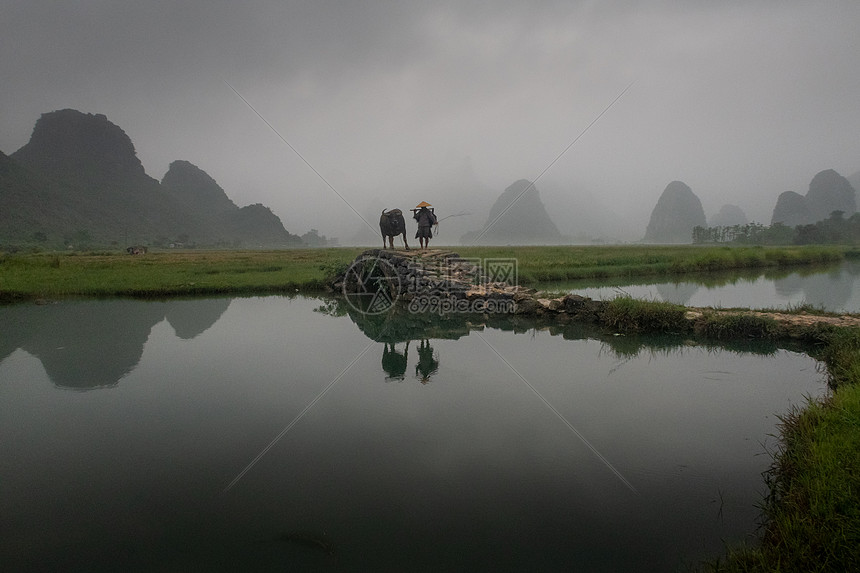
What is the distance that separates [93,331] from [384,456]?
9.34 meters

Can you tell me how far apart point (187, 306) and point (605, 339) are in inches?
494

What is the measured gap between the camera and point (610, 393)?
557 cm

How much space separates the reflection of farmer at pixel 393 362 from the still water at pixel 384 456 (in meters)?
0.06

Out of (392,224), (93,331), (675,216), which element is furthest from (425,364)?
(675,216)

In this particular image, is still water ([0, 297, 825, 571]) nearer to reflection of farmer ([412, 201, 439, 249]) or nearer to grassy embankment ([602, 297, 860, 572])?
grassy embankment ([602, 297, 860, 572])

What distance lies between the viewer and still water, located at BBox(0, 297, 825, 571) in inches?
108

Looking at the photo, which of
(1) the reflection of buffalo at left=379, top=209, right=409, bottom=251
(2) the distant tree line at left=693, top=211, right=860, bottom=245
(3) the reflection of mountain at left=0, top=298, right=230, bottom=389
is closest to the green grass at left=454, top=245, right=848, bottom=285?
(1) the reflection of buffalo at left=379, top=209, right=409, bottom=251

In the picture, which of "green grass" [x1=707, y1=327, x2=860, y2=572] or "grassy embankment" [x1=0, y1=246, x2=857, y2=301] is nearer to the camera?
"green grass" [x1=707, y1=327, x2=860, y2=572]

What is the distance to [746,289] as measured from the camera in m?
16.3

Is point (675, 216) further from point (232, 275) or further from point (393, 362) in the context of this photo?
point (393, 362)

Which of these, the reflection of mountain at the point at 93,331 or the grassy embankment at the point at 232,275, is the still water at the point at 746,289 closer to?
the grassy embankment at the point at 232,275

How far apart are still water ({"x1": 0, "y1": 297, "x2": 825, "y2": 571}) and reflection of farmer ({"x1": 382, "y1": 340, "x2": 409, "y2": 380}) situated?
6 cm

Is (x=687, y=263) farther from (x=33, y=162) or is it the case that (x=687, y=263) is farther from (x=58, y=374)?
(x=33, y=162)

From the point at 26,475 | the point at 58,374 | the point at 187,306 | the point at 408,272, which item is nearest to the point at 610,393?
the point at 26,475
